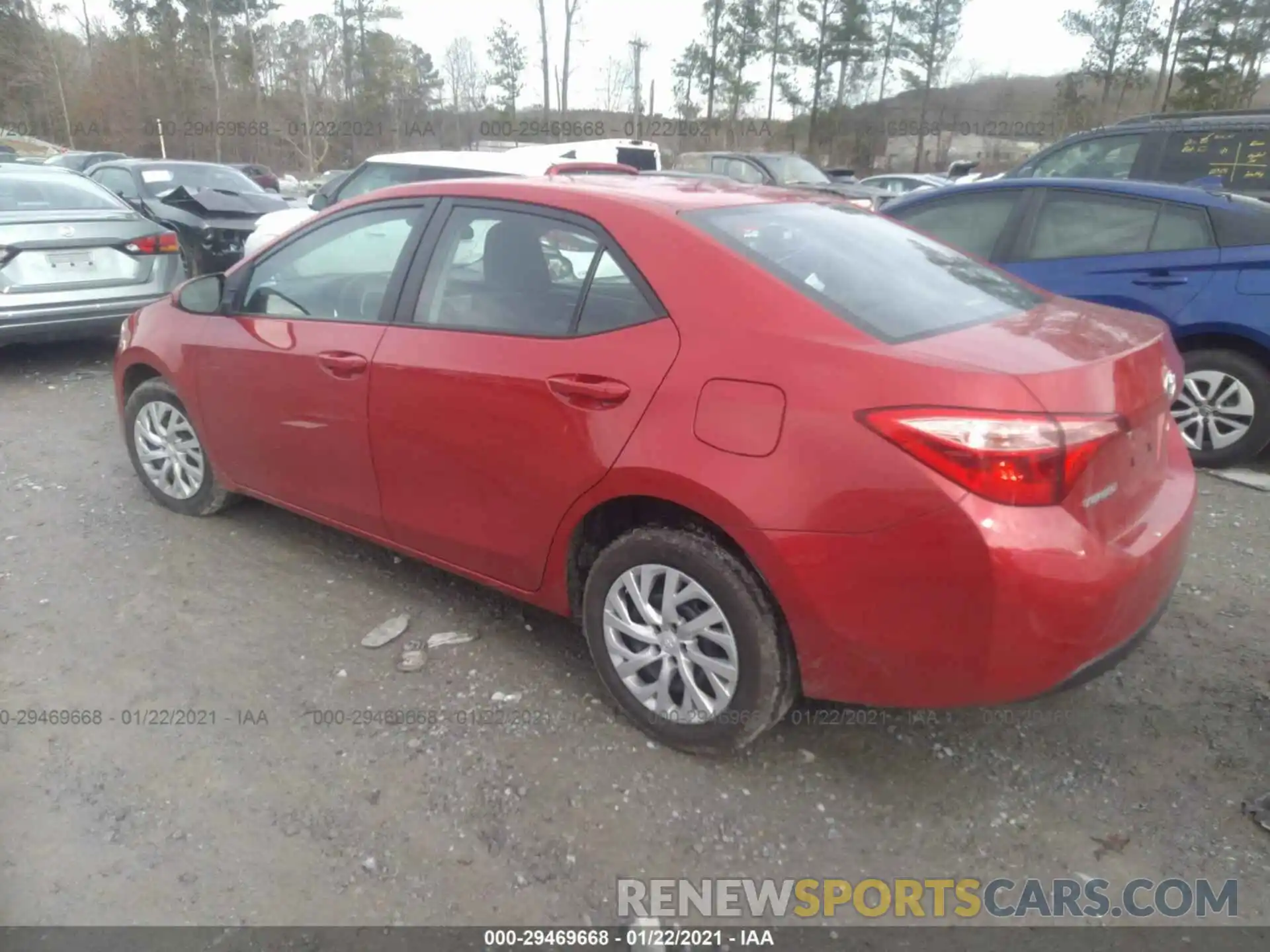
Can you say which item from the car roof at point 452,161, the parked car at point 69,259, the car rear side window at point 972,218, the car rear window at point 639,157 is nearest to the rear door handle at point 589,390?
the car rear side window at point 972,218

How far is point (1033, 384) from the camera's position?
215 centimetres

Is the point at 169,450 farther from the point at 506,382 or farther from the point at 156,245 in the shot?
the point at 156,245

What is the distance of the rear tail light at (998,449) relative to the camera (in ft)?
6.89

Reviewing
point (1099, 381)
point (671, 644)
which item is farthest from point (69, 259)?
point (1099, 381)

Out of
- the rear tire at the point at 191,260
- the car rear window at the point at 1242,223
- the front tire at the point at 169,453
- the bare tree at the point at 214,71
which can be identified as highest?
the bare tree at the point at 214,71

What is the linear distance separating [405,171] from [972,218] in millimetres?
5031

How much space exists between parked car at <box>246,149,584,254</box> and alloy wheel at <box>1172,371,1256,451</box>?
542 centimetres

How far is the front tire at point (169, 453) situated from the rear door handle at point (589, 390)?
2.21 metres

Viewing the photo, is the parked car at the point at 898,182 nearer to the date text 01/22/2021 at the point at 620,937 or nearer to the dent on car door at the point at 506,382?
the dent on car door at the point at 506,382

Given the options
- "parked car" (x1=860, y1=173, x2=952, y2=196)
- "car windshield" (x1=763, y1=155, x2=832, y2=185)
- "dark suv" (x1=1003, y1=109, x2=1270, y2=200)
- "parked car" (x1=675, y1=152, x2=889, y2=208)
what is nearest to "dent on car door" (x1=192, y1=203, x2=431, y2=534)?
"dark suv" (x1=1003, y1=109, x2=1270, y2=200)

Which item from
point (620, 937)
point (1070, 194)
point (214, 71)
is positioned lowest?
point (620, 937)

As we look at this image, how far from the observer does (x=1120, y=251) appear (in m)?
5.23

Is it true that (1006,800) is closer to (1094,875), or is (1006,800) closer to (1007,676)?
(1094,875)

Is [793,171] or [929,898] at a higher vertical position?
[793,171]
